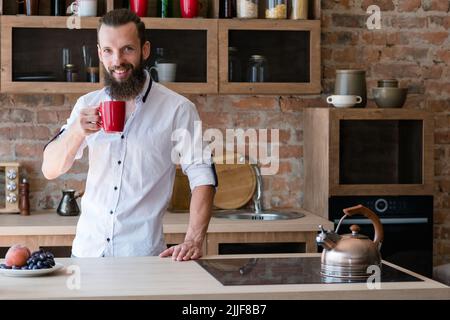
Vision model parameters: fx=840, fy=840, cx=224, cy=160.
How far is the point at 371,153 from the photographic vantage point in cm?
491

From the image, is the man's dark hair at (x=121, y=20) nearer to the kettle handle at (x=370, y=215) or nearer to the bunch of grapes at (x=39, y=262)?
the bunch of grapes at (x=39, y=262)

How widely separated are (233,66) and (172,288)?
2469 millimetres

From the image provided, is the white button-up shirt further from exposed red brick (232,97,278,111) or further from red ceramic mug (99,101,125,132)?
exposed red brick (232,97,278,111)

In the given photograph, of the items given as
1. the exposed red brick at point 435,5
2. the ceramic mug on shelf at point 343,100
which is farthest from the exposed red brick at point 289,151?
the exposed red brick at point 435,5

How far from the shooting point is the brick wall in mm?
5102

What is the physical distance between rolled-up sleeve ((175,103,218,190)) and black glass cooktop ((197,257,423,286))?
15.7 inches

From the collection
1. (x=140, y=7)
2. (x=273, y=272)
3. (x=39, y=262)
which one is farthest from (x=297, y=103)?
(x=39, y=262)

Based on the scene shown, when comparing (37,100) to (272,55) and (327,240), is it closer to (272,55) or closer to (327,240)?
(272,55)

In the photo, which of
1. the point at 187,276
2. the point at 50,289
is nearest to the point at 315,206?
the point at 187,276

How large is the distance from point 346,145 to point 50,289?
2611 millimetres

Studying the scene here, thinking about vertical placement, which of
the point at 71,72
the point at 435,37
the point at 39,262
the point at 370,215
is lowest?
the point at 39,262

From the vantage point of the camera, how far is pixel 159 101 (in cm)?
361

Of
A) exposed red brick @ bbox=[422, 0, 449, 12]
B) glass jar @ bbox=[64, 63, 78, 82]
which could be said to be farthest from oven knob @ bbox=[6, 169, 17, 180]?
exposed red brick @ bbox=[422, 0, 449, 12]
